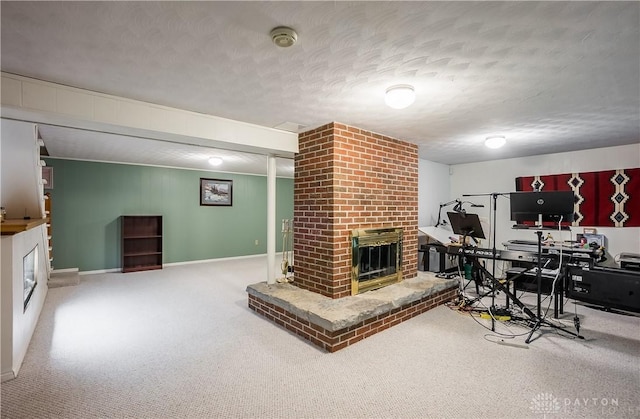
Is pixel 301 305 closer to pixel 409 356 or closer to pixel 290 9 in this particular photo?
pixel 409 356

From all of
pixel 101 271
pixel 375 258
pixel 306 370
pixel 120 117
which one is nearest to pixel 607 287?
pixel 375 258

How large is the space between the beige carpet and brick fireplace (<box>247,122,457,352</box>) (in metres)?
0.20

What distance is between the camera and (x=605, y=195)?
4230mm

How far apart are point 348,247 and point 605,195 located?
408cm

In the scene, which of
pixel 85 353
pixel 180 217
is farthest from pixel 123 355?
pixel 180 217

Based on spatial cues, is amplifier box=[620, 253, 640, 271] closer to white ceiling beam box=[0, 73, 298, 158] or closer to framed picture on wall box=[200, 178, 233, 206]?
white ceiling beam box=[0, 73, 298, 158]

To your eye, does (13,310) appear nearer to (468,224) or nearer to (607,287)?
(468,224)

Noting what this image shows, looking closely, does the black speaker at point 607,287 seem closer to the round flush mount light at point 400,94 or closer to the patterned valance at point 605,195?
the patterned valance at point 605,195

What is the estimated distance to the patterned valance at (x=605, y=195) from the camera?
404 cm

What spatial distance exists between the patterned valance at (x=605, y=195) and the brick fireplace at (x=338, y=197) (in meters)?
2.95

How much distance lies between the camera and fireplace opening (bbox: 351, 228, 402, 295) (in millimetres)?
3168

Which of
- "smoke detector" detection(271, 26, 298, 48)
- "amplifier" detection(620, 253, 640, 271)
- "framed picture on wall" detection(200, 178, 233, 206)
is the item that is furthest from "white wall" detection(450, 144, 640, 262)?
"framed picture on wall" detection(200, 178, 233, 206)

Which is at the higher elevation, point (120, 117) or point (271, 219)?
point (120, 117)

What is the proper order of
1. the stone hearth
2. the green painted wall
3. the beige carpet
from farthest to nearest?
the green painted wall
the stone hearth
the beige carpet
